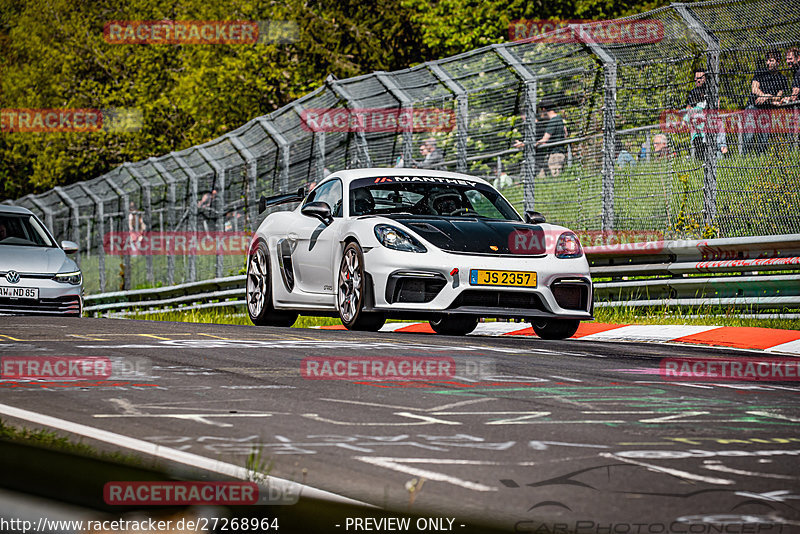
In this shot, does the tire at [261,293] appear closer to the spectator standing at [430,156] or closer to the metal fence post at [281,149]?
the spectator standing at [430,156]

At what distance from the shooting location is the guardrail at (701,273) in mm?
11016

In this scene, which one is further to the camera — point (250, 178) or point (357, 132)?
point (250, 178)

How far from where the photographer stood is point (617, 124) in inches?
511

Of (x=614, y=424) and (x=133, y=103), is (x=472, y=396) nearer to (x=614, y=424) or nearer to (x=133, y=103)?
(x=614, y=424)

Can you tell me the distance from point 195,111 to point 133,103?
320 inches

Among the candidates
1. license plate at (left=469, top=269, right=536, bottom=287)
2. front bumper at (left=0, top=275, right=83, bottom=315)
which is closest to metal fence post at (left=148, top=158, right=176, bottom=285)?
front bumper at (left=0, top=275, right=83, bottom=315)

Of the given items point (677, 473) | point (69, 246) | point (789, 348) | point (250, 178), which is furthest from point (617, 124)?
point (677, 473)

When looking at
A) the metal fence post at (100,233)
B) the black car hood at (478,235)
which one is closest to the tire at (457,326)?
the black car hood at (478,235)

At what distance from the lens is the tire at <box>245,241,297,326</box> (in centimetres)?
1285

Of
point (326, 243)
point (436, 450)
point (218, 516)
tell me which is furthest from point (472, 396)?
Result: point (326, 243)

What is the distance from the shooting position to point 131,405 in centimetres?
585

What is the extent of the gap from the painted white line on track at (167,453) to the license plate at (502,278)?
195 inches

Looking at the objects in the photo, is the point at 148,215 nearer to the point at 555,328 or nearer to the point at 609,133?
the point at 609,133

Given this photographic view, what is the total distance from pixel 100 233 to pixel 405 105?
14.5 meters
